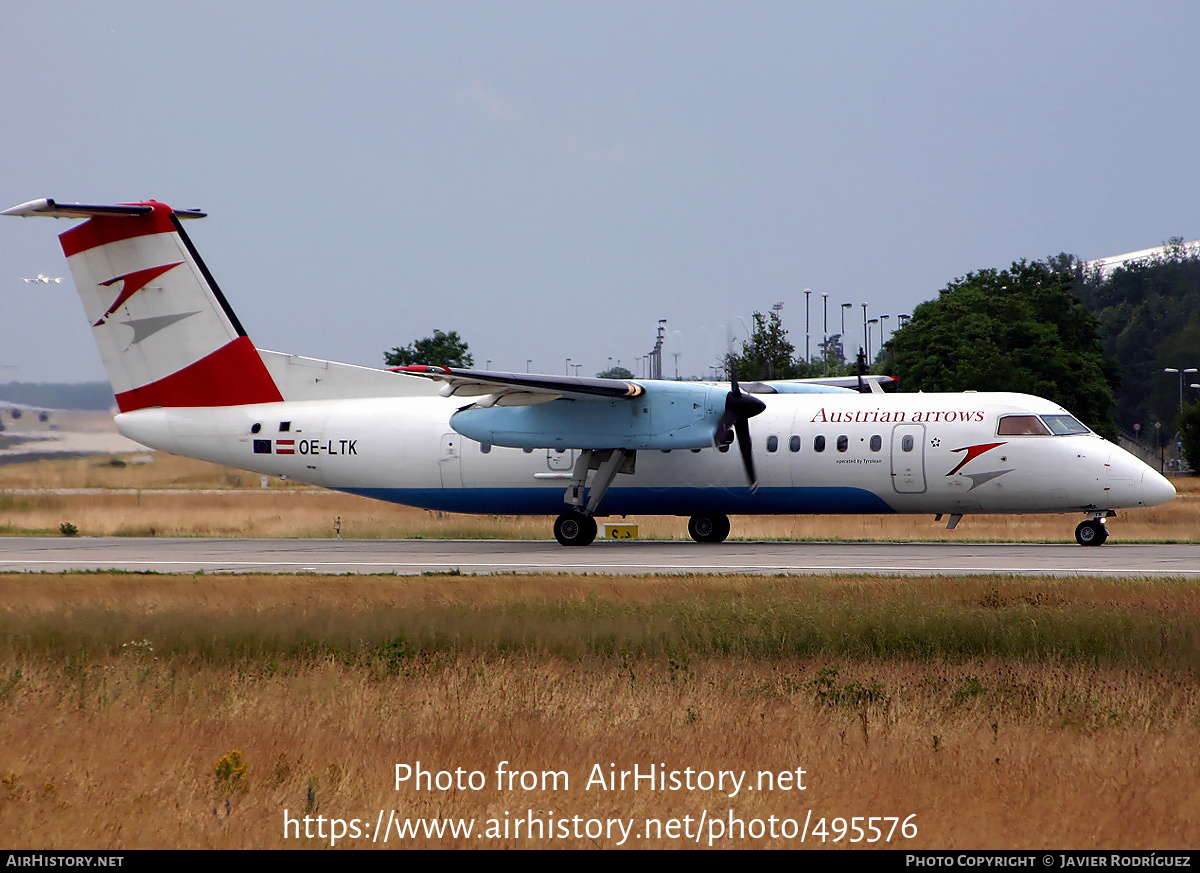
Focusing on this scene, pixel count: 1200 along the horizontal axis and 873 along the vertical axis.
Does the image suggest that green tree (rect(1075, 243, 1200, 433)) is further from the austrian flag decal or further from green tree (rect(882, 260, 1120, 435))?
the austrian flag decal

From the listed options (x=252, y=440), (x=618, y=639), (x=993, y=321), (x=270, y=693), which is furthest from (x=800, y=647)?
(x=993, y=321)

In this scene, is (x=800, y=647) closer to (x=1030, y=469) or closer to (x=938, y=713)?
(x=938, y=713)

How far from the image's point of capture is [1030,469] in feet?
77.2

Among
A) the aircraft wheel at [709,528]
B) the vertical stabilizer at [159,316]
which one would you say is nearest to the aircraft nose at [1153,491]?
the aircraft wheel at [709,528]

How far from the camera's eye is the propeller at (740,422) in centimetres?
2434

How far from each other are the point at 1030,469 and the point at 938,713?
566 inches

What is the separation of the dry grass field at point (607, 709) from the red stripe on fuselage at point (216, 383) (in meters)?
11.4

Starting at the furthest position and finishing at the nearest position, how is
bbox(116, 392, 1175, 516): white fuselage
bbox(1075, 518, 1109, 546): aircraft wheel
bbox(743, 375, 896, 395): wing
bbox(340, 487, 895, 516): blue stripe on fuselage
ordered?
bbox(743, 375, 896, 395): wing → bbox(340, 487, 895, 516): blue stripe on fuselage → bbox(1075, 518, 1109, 546): aircraft wheel → bbox(116, 392, 1175, 516): white fuselage

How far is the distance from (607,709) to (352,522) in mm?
26693

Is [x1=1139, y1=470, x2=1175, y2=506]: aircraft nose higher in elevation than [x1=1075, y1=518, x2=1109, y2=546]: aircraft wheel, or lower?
higher

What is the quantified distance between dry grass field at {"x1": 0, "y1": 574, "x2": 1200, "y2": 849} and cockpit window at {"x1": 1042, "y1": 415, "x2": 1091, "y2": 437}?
810 cm

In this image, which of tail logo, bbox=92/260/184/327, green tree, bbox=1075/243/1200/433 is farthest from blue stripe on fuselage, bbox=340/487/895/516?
green tree, bbox=1075/243/1200/433

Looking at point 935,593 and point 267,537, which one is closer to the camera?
point 935,593

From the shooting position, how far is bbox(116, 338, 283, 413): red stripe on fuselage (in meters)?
27.5
